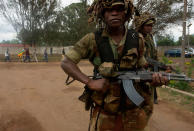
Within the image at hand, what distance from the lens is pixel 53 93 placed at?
5.41m

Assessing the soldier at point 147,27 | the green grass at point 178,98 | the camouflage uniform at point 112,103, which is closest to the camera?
the camouflage uniform at point 112,103

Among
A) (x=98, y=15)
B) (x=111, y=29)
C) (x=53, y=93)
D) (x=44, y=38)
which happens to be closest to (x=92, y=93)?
(x=111, y=29)

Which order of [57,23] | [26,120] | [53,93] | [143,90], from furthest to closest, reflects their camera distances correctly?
[57,23] < [53,93] < [26,120] < [143,90]

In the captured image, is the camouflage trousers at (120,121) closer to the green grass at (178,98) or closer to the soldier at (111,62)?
the soldier at (111,62)

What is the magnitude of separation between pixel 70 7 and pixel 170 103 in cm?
2248

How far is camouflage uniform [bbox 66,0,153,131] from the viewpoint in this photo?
4.88 ft

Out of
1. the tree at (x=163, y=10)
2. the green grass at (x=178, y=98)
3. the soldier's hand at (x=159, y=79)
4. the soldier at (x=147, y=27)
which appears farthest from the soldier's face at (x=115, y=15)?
the tree at (x=163, y=10)

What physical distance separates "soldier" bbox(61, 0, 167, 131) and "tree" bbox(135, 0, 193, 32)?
674cm

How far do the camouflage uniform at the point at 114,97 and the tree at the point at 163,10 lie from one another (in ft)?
22.5

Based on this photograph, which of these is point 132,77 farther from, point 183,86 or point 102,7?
point 183,86

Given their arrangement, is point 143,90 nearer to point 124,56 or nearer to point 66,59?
point 124,56

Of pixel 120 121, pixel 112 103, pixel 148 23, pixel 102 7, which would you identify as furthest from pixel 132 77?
pixel 148 23

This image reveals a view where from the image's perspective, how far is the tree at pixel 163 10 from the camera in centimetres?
807

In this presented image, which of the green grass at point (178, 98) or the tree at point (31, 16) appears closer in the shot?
the green grass at point (178, 98)
